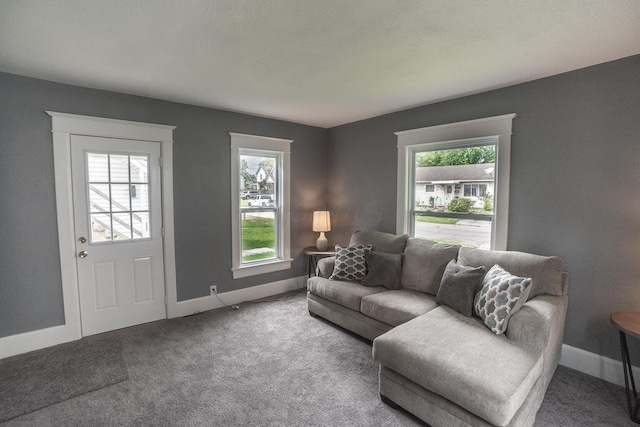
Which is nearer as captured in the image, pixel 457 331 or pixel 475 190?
pixel 457 331

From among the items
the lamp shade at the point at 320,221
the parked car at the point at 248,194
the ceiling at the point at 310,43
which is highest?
the ceiling at the point at 310,43

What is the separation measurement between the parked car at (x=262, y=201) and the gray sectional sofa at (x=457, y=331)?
1681mm

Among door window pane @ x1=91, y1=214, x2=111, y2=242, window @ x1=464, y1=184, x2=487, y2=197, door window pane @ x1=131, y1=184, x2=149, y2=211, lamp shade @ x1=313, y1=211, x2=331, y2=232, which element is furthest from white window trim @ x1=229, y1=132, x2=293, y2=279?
window @ x1=464, y1=184, x2=487, y2=197

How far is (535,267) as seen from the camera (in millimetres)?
2357

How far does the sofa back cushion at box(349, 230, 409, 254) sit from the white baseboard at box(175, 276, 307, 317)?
128 cm

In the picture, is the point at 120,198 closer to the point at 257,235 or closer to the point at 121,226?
the point at 121,226

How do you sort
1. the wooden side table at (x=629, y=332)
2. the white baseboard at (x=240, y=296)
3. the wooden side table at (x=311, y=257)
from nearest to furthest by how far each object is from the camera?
the wooden side table at (x=629, y=332) → the white baseboard at (x=240, y=296) → the wooden side table at (x=311, y=257)

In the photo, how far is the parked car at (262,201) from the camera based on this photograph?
4.12m

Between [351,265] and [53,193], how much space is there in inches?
120

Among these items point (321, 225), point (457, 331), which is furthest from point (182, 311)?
point (457, 331)

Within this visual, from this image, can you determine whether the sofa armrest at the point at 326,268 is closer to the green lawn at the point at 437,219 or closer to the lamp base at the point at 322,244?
the lamp base at the point at 322,244

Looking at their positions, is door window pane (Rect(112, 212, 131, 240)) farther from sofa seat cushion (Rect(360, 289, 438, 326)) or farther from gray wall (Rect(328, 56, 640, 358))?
→ gray wall (Rect(328, 56, 640, 358))

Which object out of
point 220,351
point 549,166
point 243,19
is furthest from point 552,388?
point 243,19

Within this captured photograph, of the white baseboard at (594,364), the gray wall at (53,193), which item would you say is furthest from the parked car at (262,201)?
the white baseboard at (594,364)
